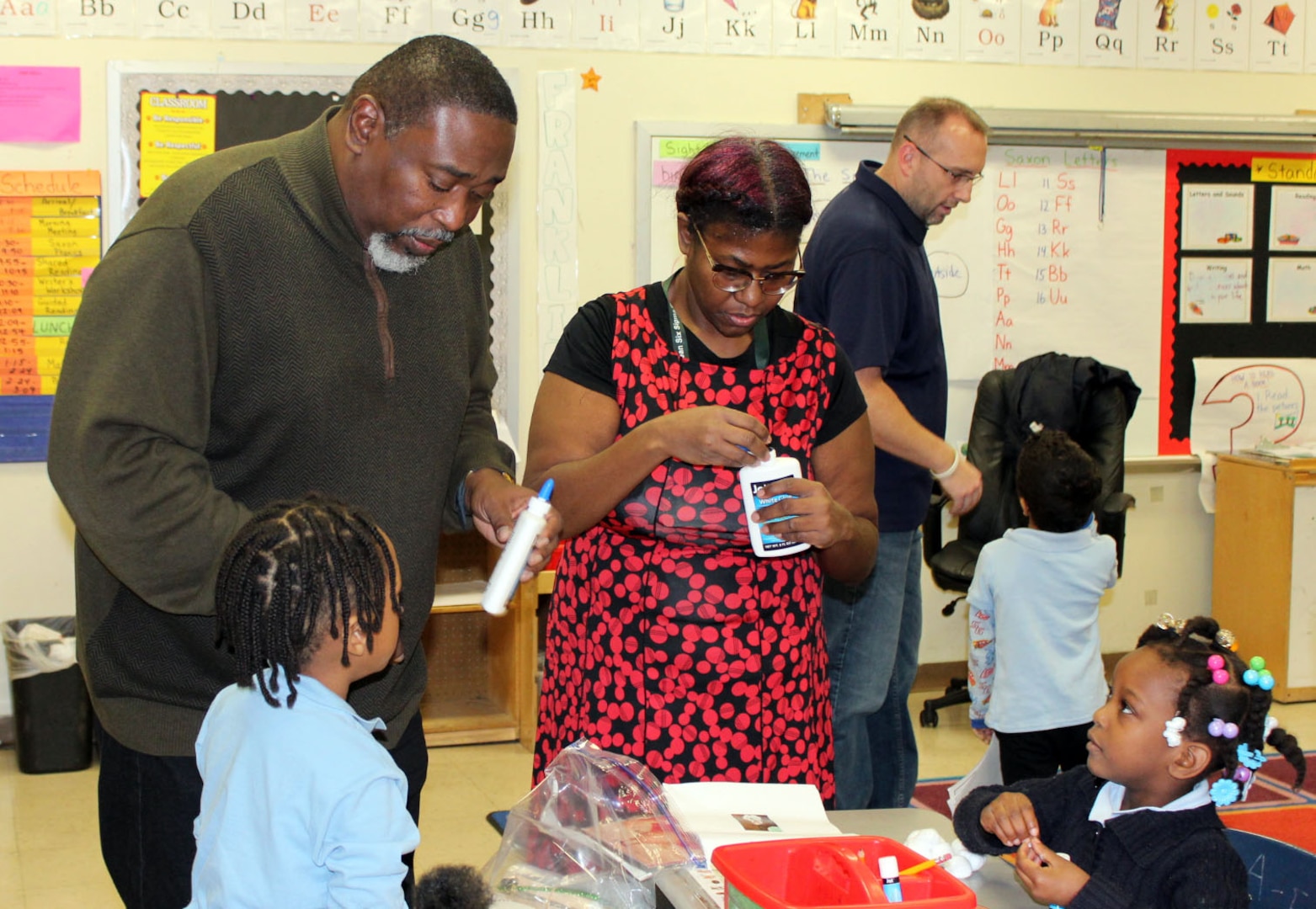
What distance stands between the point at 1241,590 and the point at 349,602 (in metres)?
4.44

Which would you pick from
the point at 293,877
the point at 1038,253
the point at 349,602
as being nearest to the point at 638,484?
the point at 349,602

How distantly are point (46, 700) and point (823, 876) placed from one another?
11.2 feet

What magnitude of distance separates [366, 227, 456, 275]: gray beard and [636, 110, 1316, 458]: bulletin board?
3023mm

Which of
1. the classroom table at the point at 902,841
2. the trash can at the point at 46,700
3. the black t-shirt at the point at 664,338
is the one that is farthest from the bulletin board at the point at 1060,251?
the classroom table at the point at 902,841

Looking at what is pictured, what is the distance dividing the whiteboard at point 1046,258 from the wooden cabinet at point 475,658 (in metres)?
1.25

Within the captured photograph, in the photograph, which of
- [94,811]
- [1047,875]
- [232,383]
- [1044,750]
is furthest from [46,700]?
[1047,875]

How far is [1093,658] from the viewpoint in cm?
307

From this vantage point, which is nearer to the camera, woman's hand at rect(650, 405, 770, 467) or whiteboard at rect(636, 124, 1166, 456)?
woman's hand at rect(650, 405, 770, 467)

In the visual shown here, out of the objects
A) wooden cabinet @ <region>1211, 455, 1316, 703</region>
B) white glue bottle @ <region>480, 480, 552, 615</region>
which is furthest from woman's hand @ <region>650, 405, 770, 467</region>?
wooden cabinet @ <region>1211, 455, 1316, 703</region>

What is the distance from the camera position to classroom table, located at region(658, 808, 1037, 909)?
1.41 metres

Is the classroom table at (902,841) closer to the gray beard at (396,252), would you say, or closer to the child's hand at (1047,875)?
the child's hand at (1047,875)

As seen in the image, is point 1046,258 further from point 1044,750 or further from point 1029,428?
point 1044,750

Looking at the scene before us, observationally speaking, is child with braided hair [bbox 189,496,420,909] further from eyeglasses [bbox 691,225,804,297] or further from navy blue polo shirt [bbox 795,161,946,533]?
navy blue polo shirt [bbox 795,161,946,533]

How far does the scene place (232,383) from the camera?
1486mm
